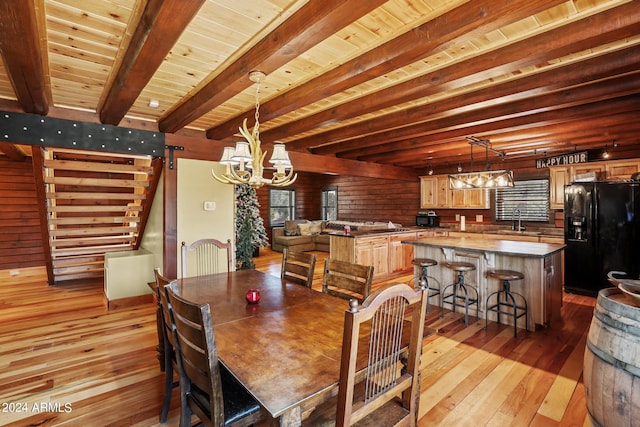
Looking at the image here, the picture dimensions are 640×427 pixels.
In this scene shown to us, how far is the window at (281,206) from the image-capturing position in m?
10.2

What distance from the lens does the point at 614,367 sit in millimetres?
1407

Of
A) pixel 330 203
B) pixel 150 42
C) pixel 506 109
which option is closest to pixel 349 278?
pixel 150 42

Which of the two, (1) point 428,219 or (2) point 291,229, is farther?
(2) point 291,229

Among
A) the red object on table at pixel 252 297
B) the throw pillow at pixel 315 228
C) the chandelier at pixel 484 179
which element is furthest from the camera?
the throw pillow at pixel 315 228

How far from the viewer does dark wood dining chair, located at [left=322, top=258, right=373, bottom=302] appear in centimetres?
226

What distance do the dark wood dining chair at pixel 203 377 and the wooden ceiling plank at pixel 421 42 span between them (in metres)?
1.85

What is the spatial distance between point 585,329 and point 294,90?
402 cm

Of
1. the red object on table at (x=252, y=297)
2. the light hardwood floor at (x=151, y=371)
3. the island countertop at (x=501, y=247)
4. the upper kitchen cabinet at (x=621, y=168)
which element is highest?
the upper kitchen cabinet at (x=621, y=168)

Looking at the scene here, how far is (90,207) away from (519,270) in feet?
18.5

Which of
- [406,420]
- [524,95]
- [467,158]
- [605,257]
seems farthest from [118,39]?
[467,158]

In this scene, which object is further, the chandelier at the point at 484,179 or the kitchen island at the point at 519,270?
the chandelier at the point at 484,179

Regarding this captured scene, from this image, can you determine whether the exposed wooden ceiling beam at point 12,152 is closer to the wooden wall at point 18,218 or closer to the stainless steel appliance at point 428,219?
the wooden wall at point 18,218

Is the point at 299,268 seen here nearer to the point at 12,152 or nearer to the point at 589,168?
the point at 589,168

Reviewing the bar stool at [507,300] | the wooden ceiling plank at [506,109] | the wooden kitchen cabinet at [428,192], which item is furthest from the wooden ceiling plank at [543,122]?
the wooden kitchen cabinet at [428,192]
